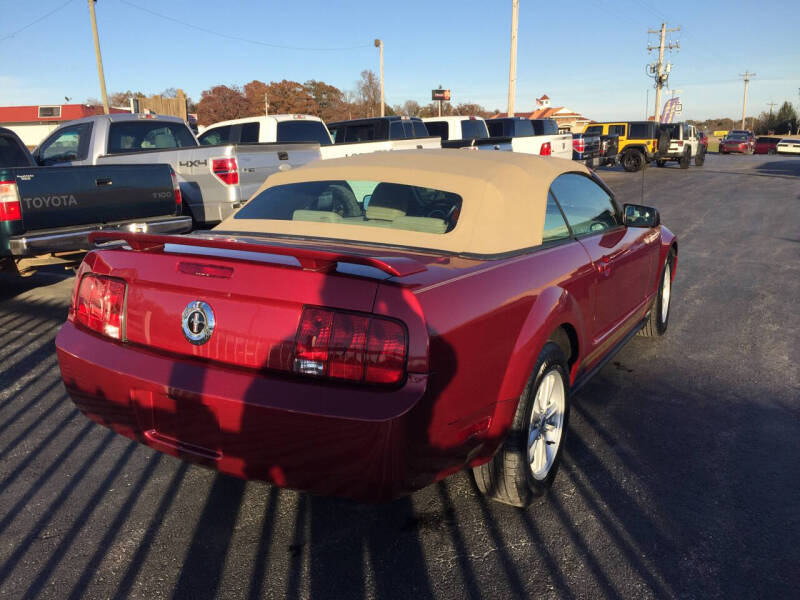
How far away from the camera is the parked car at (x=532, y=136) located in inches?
750

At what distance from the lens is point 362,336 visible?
7.29 ft

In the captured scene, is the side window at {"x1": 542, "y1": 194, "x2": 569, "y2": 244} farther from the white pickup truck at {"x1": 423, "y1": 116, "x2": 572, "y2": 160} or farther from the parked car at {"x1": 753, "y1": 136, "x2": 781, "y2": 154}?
the parked car at {"x1": 753, "y1": 136, "x2": 781, "y2": 154}

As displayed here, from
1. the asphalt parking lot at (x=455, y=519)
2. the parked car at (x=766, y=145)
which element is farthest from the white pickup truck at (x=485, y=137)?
the parked car at (x=766, y=145)

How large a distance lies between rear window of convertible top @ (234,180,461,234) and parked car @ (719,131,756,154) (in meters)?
54.7

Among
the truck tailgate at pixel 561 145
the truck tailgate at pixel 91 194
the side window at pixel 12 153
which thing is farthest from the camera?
the truck tailgate at pixel 561 145

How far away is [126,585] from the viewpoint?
8.17 ft

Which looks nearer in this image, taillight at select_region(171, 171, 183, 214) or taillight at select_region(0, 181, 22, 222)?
taillight at select_region(0, 181, 22, 222)

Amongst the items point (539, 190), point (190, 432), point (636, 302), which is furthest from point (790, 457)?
point (190, 432)

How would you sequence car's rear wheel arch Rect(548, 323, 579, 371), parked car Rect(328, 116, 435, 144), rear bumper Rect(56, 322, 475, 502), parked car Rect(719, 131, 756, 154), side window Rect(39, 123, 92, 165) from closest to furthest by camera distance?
rear bumper Rect(56, 322, 475, 502), car's rear wheel arch Rect(548, 323, 579, 371), side window Rect(39, 123, 92, 165), parked car Rect(328, 116, 435, 144), parked car Rect(719, 131, 756, 154)

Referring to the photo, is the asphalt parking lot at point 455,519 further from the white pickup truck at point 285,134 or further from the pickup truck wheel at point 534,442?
the white pickup truck at point 285,134

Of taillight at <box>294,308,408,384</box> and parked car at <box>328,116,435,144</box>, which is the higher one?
parked car at <box>328,116,435,144</box>

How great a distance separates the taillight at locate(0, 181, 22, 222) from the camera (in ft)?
19.3

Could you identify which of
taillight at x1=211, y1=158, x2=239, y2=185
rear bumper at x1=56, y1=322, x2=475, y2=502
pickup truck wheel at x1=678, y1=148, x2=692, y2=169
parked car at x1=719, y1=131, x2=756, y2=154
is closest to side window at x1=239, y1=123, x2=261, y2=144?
taillight at x1=211, y1=158, x2=239, y2=185

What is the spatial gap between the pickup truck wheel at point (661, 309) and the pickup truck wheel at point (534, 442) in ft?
7.84
